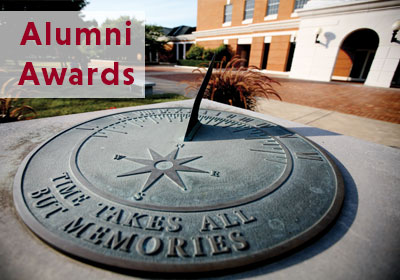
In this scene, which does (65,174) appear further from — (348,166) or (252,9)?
(252,9)

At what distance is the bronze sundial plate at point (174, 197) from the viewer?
109 centimetres

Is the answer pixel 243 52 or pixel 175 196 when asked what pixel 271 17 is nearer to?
pixel 243 52

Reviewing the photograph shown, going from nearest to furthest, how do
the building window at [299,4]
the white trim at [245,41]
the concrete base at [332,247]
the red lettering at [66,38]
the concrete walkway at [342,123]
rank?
the concrete base at [332,247] < the concrete walkway at [342,123] < the red lettering at [66,38] < the building window at [299,4] < the white trim at [245,41]

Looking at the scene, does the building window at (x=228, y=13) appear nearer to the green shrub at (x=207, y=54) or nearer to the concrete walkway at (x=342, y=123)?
the green shrub at (x=207, y=54)

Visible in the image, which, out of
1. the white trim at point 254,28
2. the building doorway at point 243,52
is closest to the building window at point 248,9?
the white trim at point 254,28

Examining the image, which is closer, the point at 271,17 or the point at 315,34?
the point at 315,34

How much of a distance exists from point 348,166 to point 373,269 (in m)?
1.17

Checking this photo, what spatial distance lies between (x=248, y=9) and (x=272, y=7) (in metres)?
3.08

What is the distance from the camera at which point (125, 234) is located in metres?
1.15

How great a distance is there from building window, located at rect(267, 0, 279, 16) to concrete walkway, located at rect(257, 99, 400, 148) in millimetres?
17673

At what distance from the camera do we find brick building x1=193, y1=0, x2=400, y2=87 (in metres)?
12.1

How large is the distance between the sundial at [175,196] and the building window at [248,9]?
80.1 ft

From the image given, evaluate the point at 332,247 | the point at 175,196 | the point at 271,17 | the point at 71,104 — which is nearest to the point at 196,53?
the point at 271,17

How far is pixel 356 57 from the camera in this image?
16.8 metres
